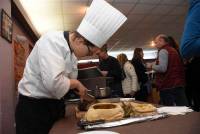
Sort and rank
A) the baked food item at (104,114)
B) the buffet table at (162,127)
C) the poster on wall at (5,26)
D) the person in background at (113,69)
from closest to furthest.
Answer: the buffet table at (162,127)
the baked food item at (104,114)
the poster on wall at (5,26)
the person in background at (113,69)

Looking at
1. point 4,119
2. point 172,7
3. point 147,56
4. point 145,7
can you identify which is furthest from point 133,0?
point 147,56

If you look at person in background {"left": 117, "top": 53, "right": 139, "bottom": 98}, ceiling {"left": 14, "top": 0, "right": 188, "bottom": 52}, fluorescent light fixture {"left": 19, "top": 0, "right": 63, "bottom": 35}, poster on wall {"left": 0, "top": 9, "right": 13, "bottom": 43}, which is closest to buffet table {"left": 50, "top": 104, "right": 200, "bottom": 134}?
poster on wall {"left": 0, "top": 9, "right": 13, "bottom": 43}

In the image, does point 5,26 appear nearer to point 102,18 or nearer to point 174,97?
point 102,18

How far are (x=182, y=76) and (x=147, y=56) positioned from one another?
37.1 feet

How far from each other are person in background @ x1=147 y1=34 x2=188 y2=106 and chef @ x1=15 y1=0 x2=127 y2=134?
1298 mm

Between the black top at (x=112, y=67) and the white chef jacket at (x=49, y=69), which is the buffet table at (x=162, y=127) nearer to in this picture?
the white chef jacket at (x=49, y=69)

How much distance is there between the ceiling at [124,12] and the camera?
16.2 ft

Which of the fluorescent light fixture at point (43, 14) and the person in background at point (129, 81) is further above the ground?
the fluorescent light fixture at point (43, 14)

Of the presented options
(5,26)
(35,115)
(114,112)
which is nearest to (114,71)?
(5,26)

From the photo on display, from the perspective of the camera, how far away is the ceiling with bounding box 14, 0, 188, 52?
16.2 feet

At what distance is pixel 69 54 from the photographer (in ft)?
5.05

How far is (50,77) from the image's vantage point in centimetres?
139

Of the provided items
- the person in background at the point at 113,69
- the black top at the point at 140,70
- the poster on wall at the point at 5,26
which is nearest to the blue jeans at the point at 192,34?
the person in background at the point at 113,69

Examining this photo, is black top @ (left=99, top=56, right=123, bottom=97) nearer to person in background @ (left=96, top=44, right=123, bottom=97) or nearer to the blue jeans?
person in background @ (left=96, top=44, right=123, bottom=97)
